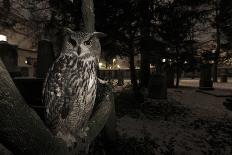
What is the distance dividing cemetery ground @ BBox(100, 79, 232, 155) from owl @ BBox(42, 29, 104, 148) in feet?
9.44

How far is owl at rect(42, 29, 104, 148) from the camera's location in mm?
1900

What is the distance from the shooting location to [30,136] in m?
1.26

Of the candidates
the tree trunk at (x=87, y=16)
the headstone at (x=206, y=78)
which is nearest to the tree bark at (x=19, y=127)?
the tree trunk at (x=87, y=16)

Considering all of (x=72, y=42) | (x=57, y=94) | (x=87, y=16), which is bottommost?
(x=57, y=94)

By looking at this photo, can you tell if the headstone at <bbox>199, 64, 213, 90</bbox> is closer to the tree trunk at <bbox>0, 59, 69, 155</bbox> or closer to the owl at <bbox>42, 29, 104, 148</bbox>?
the owl at <bbox>42, 29, 104, 148</bbox>

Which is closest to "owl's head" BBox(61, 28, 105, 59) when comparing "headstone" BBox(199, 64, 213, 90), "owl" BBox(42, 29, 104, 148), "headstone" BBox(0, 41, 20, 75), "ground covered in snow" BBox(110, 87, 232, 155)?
"owl" BBox(42, 29, 104, 148)

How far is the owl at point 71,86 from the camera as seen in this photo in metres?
1.90

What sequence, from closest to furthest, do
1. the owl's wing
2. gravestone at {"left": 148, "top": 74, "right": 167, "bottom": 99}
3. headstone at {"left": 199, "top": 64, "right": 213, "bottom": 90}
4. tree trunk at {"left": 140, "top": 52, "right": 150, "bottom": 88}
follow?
the owl's wing → gravestone at {"left": 148, "top": 74, "right": 167, "bottom": 99} → tree trunk at {"left": 140, "top": 52, "right": 150, "bottom": 88} → headstone at {"left": 199, "top": 64, "right": 213, "bottom": 90}

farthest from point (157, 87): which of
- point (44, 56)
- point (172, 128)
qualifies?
point (44, 56)

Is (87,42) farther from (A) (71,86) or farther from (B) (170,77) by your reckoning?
(B) (170,77)

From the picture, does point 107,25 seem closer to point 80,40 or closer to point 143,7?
point 143,7

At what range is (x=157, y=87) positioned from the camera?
12.0m

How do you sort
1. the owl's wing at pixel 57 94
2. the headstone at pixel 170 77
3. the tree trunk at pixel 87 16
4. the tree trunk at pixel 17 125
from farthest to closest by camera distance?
the headstone at pixel 170 77
the tree trunk at pixel 87 16
the owl's wing at pixel 57 94
the tree trunk at pixel 17 125

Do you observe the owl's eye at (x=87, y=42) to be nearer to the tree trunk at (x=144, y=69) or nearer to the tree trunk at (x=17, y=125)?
the tree trunk at (x=17, y=125)
